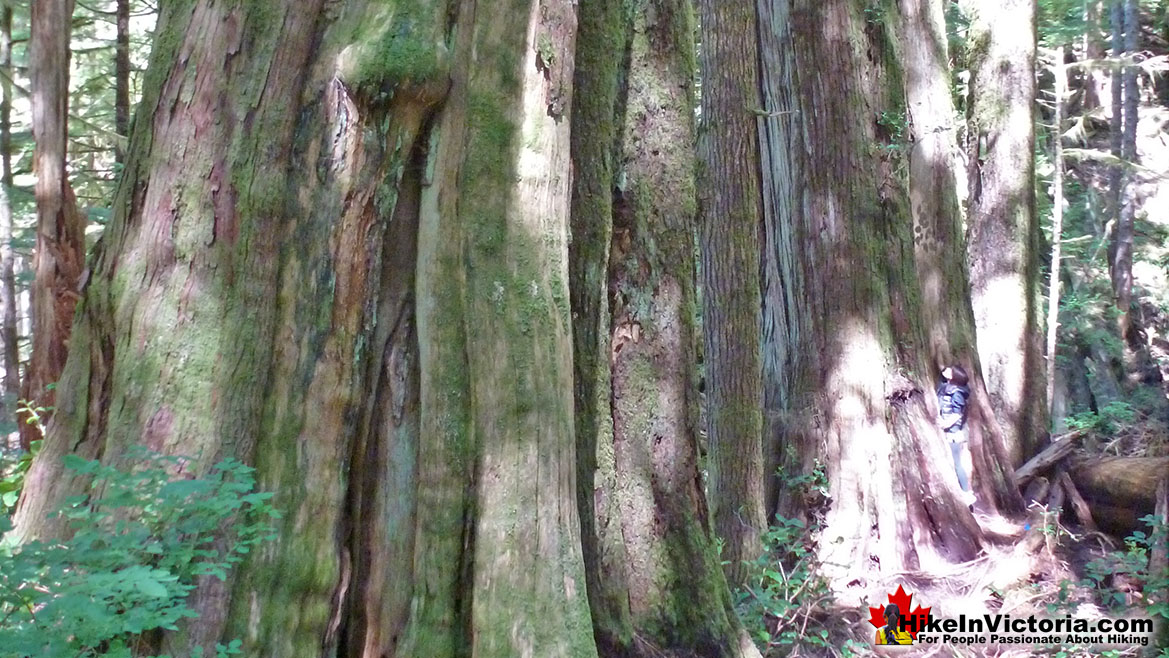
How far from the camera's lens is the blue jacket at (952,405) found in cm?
813

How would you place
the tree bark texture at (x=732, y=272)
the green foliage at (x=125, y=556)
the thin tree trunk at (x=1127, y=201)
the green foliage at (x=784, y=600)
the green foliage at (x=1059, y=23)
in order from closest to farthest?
the green foliage at (x=125, y=556)
the green foliage at (x=784, y=600)
the tree bark texture at (x=732, y=272)
the green foliage at (x=1059, y=23)
the thin tree trunk at (x=1127, y=201)

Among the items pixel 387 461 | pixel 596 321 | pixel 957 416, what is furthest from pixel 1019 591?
pixel 387 461

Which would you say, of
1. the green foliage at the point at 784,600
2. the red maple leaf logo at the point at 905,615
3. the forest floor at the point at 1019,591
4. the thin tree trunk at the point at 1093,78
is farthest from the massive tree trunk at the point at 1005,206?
the thin tree trunk at the point at 1093,78

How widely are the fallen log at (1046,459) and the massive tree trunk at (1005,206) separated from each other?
1.47 ft

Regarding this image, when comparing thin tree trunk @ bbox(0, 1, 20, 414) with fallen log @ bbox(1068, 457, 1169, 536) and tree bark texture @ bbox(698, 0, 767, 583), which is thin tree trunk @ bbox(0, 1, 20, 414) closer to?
tree bark texture @ bbox(698, 0, 767, 583)

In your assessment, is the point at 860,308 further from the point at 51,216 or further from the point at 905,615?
the point at 51,216

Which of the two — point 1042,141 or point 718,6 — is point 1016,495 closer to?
point 718,6

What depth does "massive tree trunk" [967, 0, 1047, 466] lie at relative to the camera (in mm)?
9398

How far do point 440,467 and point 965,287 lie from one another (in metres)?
6.20

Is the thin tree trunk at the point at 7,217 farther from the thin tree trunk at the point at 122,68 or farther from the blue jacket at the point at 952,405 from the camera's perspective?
the blue jacket at the point at 952,405

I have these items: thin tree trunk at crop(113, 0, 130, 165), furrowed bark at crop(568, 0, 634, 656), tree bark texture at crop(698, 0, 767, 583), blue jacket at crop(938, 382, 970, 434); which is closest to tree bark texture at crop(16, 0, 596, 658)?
furrowed bark at crop(568, 0, 634, 656)

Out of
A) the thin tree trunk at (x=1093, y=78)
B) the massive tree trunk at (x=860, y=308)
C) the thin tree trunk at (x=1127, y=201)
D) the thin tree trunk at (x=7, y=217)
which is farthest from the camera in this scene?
the thin tree trunk at (x=1093, y=78)

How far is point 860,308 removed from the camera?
8023 mm

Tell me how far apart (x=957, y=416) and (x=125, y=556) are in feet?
22.5
